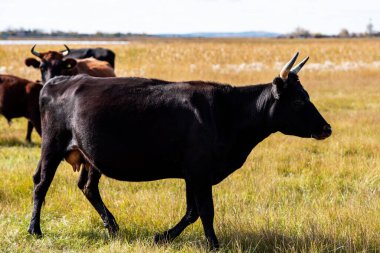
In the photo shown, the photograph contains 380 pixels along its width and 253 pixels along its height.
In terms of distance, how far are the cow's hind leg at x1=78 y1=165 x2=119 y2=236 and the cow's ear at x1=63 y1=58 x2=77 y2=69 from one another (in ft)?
20.0

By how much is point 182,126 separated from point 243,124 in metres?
0.58

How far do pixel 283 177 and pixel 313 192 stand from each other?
83 cm

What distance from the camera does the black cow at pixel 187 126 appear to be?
480 cm

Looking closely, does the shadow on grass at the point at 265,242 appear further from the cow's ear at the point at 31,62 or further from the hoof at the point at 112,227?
the cow's ear at the point at 31,62

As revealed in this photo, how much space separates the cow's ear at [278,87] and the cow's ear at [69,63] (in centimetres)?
752

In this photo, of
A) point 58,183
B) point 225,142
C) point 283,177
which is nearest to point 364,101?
point 283,177

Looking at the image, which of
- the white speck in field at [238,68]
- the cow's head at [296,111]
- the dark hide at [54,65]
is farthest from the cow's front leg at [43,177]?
the white speck in field at [238,68]

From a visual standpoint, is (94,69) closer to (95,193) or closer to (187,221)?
(95,193)

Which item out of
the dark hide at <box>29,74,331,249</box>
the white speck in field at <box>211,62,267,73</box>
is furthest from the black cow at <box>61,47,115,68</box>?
the dark hide at <box>29,74,331,249</box>

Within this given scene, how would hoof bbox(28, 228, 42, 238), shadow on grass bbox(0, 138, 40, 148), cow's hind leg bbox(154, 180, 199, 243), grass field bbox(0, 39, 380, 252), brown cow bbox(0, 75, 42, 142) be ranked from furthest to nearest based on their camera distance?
1. shadow on grass bbox(0, 138, 40, 148)
2. brown cow bbox(0, 75, 42, 142)
3. hoof bbox(28, 228, 42, 238)
4. cow's hind leg bbox(154, 180, 199, 243)
5. grass field bbox(0, 39, 380, 252)

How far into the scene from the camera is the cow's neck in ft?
16.3

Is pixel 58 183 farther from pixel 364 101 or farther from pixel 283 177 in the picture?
pixel 364 101

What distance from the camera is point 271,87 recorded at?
509 centimetres

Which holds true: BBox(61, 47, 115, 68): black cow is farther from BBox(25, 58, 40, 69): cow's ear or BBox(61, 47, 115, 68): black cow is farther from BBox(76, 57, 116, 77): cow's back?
BBox(25, 58, 40, 69): cow's ear
